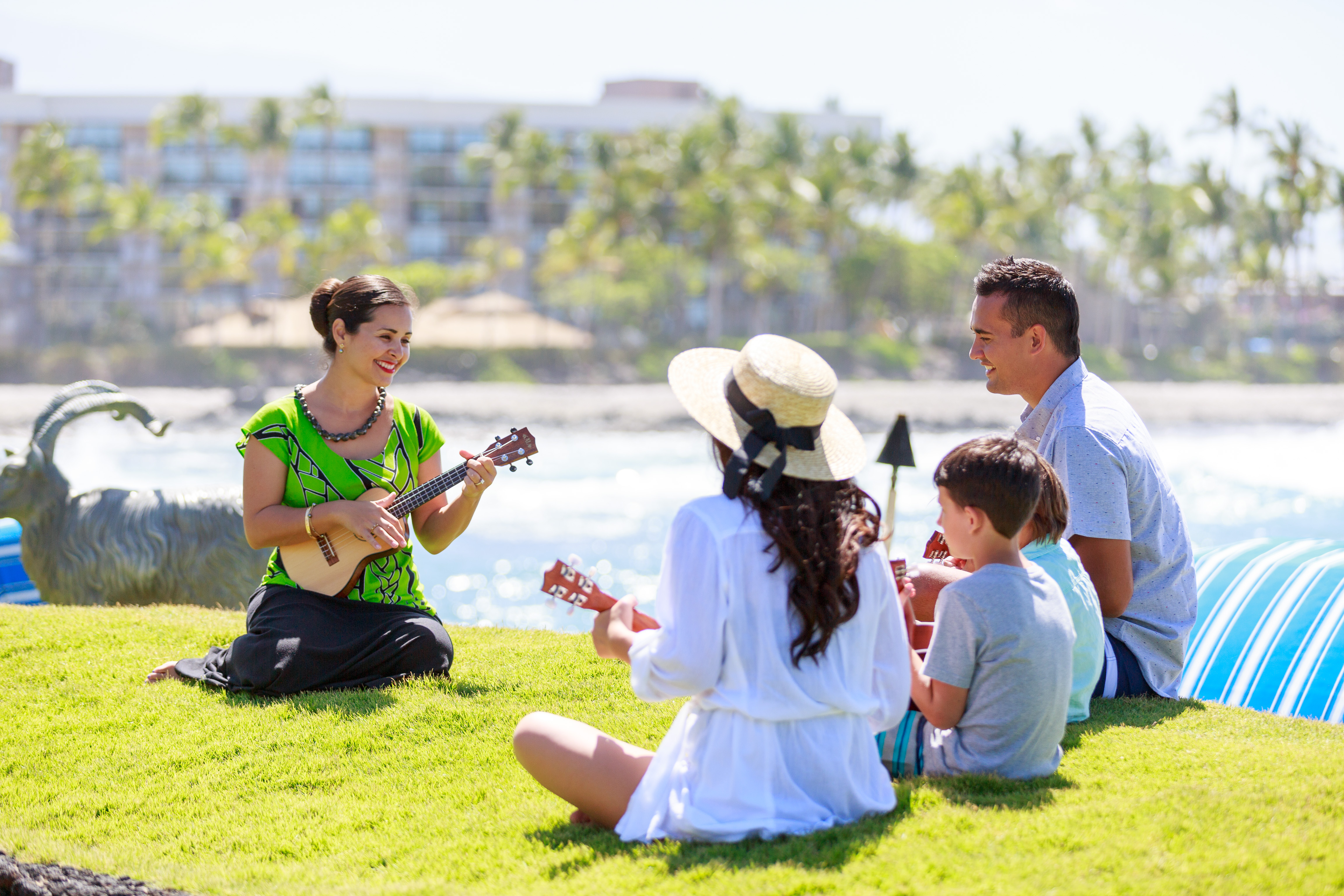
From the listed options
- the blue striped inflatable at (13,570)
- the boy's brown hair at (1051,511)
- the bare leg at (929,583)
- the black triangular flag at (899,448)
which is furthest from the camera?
the black triangular flag at (899,448)

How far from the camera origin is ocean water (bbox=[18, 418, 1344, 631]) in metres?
19.0

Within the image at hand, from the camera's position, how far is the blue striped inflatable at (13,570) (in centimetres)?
790

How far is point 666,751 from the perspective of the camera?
285 centimetres

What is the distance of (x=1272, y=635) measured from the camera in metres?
5.53

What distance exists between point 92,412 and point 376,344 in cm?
335

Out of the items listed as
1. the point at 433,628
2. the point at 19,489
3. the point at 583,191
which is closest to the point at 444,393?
the point at 583,191

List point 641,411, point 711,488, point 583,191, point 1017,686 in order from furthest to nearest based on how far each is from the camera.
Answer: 1. point 583,191
2. point 641,411
3. point 711,488
4. point 1017,686

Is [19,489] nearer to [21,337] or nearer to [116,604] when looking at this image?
[116,604]

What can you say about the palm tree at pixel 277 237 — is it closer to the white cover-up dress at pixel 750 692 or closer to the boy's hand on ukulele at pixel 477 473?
the boy's hand on ukulele at pixel 477 473

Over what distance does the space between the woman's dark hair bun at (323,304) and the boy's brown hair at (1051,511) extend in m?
2.77

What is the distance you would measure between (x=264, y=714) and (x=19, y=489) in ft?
12.8

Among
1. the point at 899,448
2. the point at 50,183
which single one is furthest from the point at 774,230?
the point at 899,448

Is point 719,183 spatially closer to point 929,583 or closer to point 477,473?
point 477,473

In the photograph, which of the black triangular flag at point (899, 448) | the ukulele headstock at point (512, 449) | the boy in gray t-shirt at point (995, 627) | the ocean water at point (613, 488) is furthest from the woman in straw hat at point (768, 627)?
the ocean water at point (613, 488)
